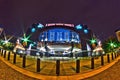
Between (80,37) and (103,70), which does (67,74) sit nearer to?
(103,70)

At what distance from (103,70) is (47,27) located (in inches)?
3155

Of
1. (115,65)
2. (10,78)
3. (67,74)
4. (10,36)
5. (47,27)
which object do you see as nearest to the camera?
(10,78)

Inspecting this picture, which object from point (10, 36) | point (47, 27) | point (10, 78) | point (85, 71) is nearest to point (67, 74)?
point (85, 71)

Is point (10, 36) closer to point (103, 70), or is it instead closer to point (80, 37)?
point (80, 37)

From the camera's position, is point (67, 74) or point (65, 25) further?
point (65, 25)

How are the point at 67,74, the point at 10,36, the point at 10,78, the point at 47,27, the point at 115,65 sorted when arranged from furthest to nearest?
the point at 47,27 < the point at 10,36 < the point at 115,65 < the point at 67,74 < the point at 10,78

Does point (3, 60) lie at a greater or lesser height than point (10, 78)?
greater

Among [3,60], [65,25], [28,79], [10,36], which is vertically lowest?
[28,79]

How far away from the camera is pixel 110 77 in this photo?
17500 millimetres

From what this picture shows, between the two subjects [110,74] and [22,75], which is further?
[110,74]

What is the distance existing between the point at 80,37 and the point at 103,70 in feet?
269

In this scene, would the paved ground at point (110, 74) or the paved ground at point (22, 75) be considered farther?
the paved ground at point (110, 74)

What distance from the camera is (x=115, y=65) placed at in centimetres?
1889

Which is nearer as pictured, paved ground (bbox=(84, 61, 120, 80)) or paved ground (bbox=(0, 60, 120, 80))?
paved ground (bbox=(0, 60, 120, 80))
